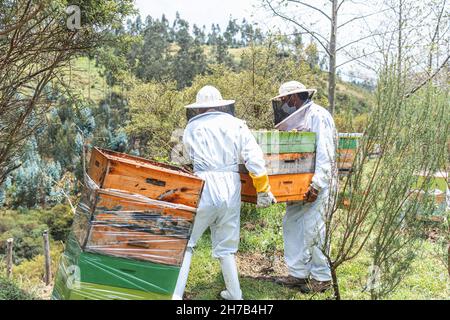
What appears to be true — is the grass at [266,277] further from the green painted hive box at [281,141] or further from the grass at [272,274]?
the green painted hive box at [281,141]

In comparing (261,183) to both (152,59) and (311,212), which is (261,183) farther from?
(152,59)

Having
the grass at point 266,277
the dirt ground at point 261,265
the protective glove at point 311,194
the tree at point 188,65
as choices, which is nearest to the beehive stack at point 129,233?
the grass at point 266,277

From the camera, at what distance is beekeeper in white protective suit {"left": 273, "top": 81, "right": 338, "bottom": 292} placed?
13.0 ft

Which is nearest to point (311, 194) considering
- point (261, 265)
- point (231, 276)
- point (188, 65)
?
point (231, 276)

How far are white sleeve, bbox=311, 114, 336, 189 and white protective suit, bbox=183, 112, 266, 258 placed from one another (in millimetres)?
611

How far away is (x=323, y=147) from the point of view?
3965 mm

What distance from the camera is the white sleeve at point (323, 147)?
3918mm

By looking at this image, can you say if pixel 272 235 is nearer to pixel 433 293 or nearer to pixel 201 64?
pixel 433 293

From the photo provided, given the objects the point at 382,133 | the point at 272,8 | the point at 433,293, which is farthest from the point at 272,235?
the point at 272,8

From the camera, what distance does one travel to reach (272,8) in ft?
26.1

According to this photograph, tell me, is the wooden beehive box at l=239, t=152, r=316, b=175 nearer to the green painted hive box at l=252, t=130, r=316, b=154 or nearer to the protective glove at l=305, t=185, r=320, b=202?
the green painted hive box at l=252, t=130, r=316, b=154

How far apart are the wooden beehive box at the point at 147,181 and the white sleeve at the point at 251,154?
2.14ft

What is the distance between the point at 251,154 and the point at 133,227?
120cm
